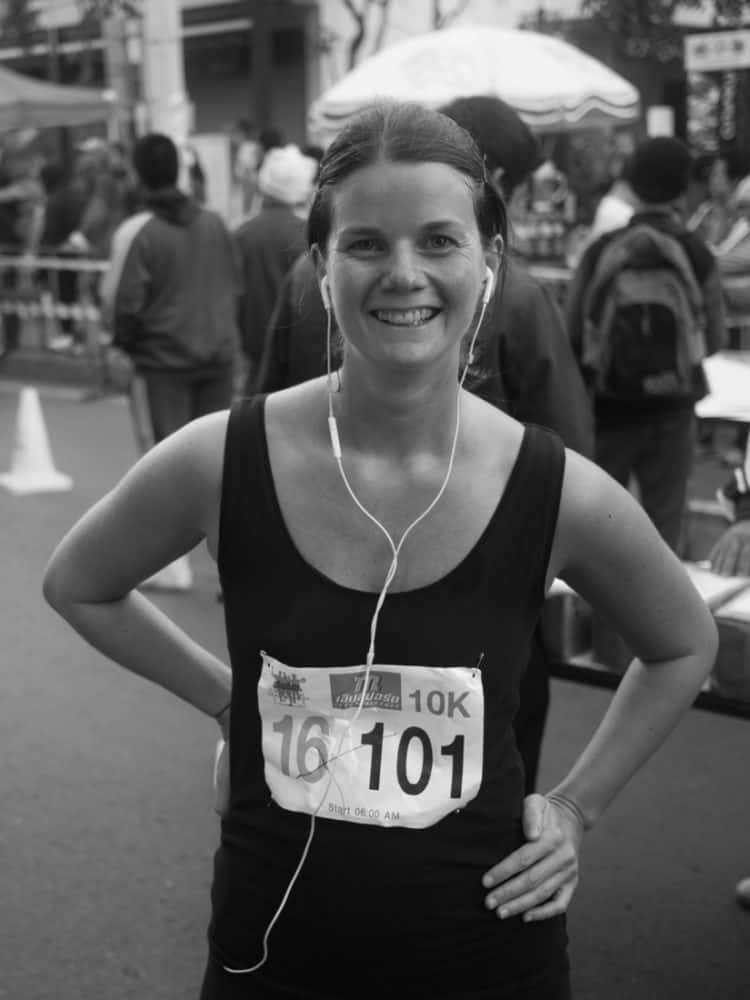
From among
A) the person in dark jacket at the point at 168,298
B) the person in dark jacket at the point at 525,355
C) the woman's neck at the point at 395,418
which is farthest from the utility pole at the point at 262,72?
the woman's neck at the point at 395,418

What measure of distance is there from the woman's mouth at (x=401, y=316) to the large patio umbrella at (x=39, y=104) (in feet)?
50.4

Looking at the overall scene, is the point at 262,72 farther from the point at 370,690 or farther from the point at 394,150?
the point at 370,690

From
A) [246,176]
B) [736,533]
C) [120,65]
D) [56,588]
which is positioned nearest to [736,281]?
[736,533]

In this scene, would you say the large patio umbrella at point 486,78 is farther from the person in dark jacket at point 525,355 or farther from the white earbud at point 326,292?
the white earbud at point 326,292

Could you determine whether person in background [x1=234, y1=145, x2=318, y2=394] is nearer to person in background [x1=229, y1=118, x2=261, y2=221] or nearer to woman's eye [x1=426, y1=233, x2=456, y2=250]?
woman's eye [x1=426, y1=233, x2=456, y2=250]

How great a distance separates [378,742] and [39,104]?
1564cm

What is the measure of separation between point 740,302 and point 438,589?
7834 mm

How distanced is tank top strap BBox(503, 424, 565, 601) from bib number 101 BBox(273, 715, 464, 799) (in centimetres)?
22

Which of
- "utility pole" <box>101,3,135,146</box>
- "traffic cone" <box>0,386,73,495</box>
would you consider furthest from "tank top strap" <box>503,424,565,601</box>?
"utility pole" <box>101,3,135,146</box>

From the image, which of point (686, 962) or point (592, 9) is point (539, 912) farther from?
point (592, 9)

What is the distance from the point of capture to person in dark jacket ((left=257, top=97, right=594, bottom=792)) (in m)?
3.13

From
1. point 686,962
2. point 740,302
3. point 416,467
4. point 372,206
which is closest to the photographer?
point 372,206

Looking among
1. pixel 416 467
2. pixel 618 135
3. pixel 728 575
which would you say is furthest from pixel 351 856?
pixel 618 135

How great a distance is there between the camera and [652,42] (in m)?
17.8
